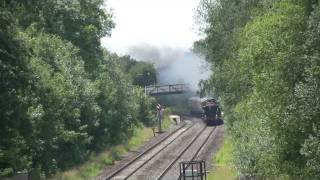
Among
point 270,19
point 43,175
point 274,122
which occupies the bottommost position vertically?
point 43,175

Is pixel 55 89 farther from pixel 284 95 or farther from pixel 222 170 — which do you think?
pixel 284 95

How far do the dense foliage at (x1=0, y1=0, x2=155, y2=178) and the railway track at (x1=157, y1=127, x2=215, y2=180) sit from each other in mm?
5952

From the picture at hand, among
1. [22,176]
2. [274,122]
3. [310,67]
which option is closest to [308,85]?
[310,67]

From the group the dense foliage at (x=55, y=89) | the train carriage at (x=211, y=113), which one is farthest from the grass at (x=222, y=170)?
the train carriage at (x=211, y=113)

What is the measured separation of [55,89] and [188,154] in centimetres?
1562

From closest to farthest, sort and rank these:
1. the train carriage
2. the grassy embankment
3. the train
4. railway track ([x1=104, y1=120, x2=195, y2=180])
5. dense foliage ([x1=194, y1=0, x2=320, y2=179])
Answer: dense foliage ([x1=194, y1=0, x2=320, y2=179]), the grassy embankment, railway track ([x1=104, y1=120, x2=195, y2=180]), the train, the train carriage

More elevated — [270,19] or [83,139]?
[270,19]

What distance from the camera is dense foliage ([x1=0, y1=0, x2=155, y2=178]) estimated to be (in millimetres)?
24266

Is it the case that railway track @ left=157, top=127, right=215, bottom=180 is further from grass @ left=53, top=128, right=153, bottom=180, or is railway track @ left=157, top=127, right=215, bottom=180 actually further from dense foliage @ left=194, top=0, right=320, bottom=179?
dense foliage @ left=194, top=0, right=320, bottom=179

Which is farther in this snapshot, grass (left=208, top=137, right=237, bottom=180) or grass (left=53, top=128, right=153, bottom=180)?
grass (left=53, top=128, right=153, bottom=180)

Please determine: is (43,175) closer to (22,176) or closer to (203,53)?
(22,176)

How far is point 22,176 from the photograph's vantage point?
25875 mm

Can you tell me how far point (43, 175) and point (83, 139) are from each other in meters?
10.8

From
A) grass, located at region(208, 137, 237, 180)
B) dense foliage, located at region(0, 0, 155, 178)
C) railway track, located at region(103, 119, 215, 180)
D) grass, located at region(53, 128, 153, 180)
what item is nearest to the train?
dense foliage, located at region(0, 0, 155, 178)
